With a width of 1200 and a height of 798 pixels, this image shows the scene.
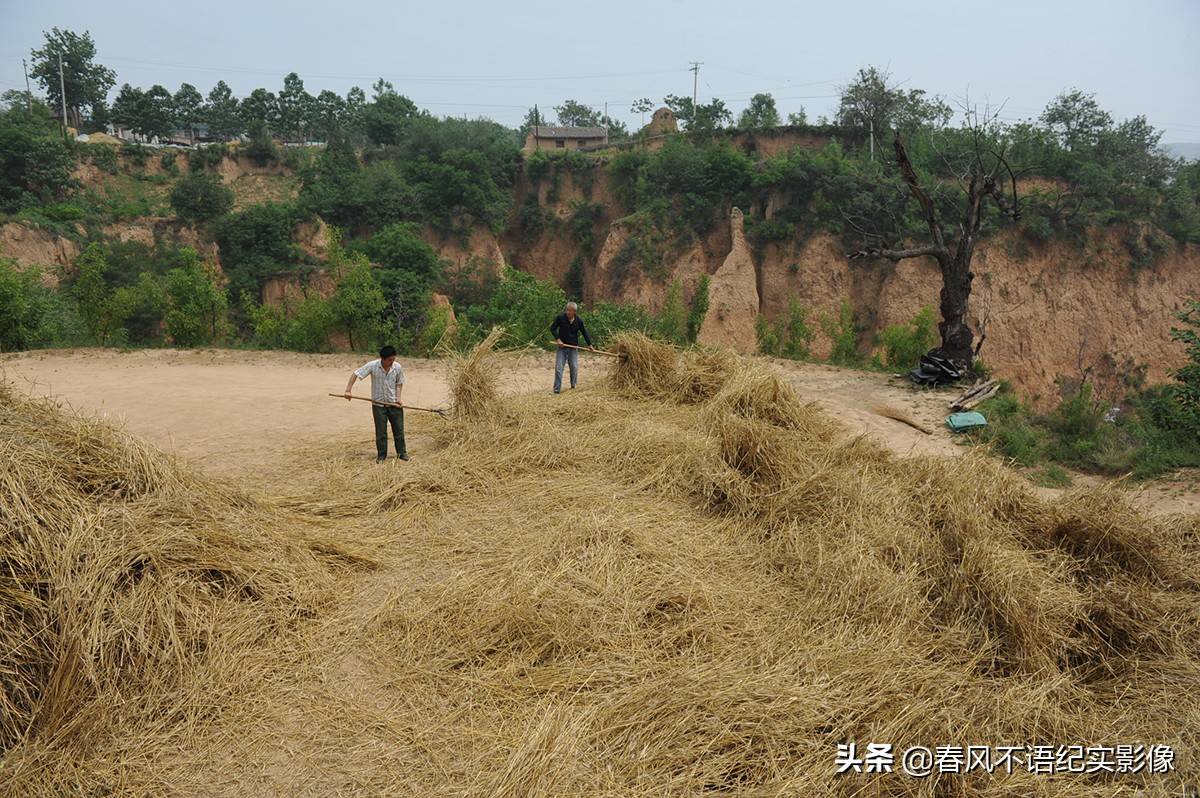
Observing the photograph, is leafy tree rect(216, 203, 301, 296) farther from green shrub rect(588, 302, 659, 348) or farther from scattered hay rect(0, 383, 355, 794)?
scattered hay rect(0, 383, 355, 794)

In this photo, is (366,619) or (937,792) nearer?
(937,792)

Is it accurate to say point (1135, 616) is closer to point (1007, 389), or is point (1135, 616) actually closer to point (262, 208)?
point (1007, 389)

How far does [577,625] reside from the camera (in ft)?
13.0

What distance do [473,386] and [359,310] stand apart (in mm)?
8130

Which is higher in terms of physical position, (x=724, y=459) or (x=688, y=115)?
(x=688, y=115)

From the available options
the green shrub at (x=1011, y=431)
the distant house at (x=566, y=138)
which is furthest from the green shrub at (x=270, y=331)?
the distant house at (x=566, y=138)

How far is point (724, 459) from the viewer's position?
6.07 meters

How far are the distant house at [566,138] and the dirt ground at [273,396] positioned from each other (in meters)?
33.9

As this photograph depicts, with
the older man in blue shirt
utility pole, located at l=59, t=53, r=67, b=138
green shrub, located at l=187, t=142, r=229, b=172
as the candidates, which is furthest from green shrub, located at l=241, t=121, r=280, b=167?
the older man in blue shirt

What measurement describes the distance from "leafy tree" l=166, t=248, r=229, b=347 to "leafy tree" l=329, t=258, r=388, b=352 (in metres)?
2.52

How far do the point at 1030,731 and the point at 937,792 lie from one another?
638 mm

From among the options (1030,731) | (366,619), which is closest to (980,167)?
(1030,731)

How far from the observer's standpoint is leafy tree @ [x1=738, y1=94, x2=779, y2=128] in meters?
34.6

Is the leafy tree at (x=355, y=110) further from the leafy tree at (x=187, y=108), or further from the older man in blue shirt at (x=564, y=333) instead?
the older man in blue shirt at (x=564, y=333)
